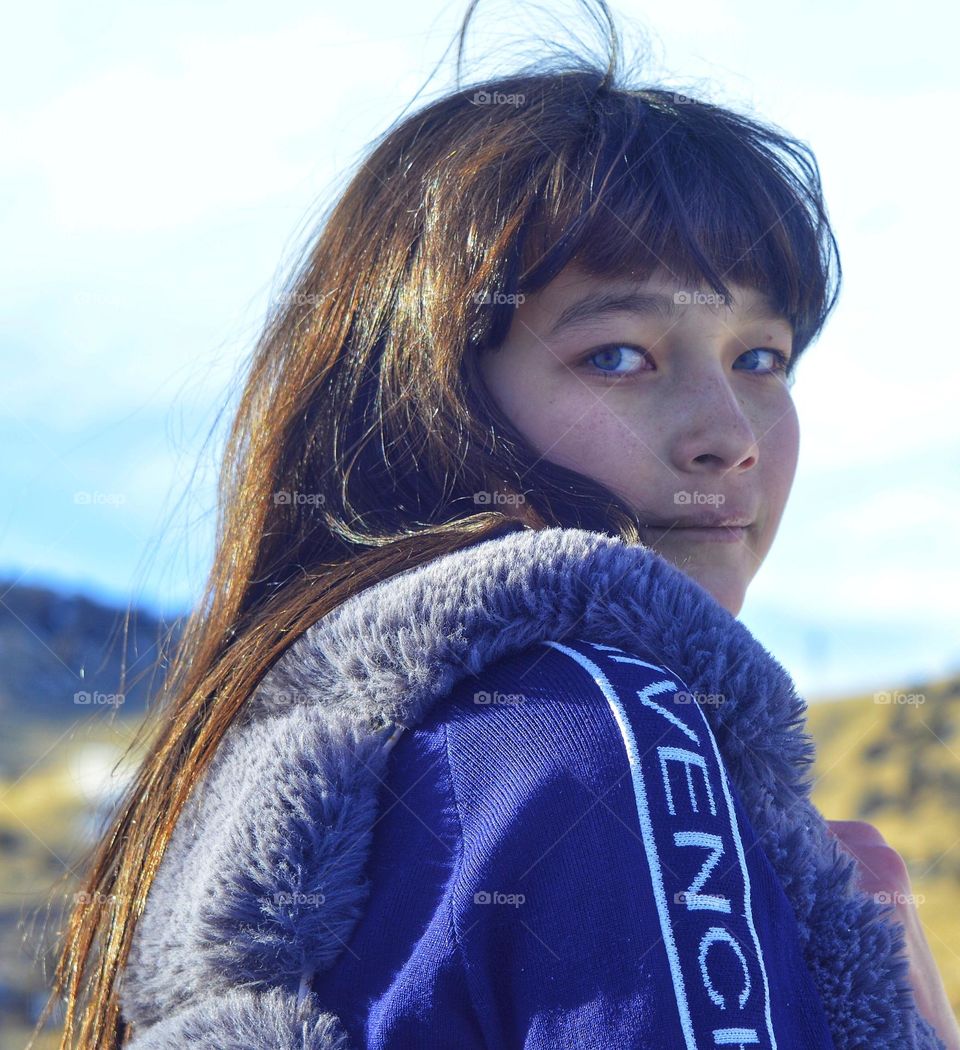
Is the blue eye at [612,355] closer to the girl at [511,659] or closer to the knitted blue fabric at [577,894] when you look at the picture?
the girl at [511,659]

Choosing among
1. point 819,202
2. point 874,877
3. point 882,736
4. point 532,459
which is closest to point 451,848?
point 532,459

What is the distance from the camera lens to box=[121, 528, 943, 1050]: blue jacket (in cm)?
90

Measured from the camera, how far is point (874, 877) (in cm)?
141

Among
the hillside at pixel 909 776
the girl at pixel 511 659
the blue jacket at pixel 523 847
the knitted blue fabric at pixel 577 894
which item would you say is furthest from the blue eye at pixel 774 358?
the hillside at pixel 909 776

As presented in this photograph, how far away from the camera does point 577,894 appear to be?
35.5 inches

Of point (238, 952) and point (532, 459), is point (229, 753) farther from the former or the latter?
point (532, 459)

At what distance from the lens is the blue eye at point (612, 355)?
147 cm

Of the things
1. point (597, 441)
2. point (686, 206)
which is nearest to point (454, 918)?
point (597, 441)

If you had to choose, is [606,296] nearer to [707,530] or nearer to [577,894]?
[707,530]

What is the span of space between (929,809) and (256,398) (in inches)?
1320

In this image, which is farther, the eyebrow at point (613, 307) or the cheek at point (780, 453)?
the cheek at point (780, 453)

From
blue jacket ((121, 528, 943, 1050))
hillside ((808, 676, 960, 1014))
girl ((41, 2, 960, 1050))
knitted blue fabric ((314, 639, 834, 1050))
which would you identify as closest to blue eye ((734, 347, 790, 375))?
girl ((41, 2, 960, 1050))

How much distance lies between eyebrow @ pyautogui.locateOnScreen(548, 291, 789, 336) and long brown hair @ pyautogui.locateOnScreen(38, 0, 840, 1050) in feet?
0.12

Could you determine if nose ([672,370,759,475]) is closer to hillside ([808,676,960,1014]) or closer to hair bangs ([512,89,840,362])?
hair bangs ([512,89,840,362])
